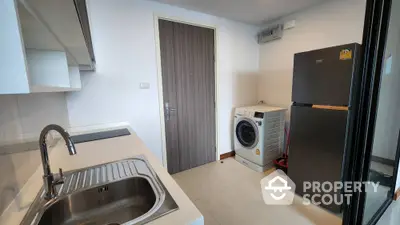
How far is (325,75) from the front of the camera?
5.87ft

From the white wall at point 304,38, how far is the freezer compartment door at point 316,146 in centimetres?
115

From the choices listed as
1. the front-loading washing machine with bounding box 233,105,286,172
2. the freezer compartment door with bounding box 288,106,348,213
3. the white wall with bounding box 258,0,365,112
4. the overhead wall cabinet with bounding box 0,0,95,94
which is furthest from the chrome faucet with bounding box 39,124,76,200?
the white wall with bounding box 258,0,365,112

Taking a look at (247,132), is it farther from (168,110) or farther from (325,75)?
(325,75)

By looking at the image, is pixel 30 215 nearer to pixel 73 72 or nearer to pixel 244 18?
pixel 73 72

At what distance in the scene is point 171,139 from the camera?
2.75 m

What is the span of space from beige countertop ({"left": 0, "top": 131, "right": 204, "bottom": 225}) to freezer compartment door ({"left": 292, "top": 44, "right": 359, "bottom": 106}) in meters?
1.72

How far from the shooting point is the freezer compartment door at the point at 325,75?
1.65 meters

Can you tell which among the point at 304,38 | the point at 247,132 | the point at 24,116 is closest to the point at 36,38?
the point at 24,116

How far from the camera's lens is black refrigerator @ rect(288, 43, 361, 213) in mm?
1668

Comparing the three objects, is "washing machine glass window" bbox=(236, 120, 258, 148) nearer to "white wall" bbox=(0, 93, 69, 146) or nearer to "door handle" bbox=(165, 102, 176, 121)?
"door handle" bbox=(165, 102, 176, 121)

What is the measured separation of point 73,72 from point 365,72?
96.3 inches

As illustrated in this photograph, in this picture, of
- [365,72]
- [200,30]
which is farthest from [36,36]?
[200,30]

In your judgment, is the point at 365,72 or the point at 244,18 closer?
the point at 365,72

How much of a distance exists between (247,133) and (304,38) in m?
1.73
